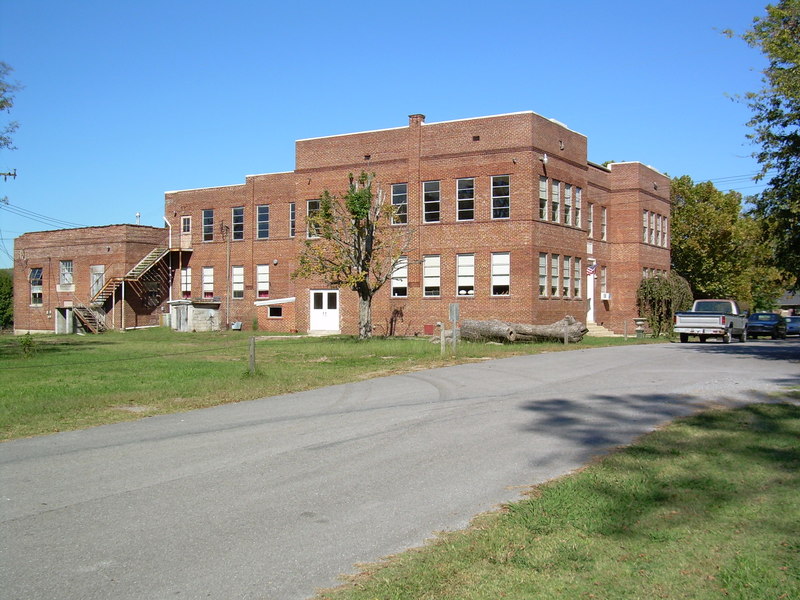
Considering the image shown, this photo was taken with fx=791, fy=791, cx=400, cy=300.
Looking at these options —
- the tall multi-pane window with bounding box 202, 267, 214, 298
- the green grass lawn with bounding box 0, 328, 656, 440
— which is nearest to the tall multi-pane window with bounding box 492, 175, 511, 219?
the green grass lawn with bounding box 0, 328, 656, 440

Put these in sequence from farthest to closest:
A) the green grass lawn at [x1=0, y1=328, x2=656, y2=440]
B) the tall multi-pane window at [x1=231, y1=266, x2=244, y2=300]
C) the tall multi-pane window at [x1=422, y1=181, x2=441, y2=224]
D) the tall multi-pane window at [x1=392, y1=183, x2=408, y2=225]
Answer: the tall multi-pane window at [x1=231, y1=266, x2=244, y2=300] → the tall multi-pane window at [x1=392, y1=183, x2=408, y2=225] → the tall multi-pane window at [x1=422, y1=181, x2=441, y2=224] → the green grass lawn at [x1=0, y1=328, x2=656, y2=440]

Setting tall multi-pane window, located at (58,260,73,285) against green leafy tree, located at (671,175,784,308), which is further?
green leafy tree, located at (671,175,784,308)

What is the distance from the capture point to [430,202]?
36.8m

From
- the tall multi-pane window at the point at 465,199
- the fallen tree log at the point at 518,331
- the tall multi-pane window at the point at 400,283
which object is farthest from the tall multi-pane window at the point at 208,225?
the fallen tree log at the point at 518,331

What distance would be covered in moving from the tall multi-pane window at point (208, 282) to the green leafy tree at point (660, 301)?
79.3ft

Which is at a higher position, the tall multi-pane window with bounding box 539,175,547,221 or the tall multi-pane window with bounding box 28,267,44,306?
the tall multi-pane window with bounding box 539,175,547,221

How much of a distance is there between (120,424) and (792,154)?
20.0 m

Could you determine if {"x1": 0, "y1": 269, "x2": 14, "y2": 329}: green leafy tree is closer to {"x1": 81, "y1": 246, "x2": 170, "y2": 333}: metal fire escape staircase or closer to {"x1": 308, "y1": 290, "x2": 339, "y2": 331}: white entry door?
{"x1": 81, "y1": 246, "x2": 170, "y2": 333}: metal fire escape staircase

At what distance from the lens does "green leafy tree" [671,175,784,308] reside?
180 feet

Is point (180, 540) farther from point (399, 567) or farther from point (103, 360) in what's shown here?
point (103, 360)

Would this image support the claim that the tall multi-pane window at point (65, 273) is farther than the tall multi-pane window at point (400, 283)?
Yes

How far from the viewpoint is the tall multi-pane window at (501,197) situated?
116 feet

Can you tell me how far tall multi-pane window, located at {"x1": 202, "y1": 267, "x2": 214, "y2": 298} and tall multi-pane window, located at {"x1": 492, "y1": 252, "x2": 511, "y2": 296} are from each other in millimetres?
18443

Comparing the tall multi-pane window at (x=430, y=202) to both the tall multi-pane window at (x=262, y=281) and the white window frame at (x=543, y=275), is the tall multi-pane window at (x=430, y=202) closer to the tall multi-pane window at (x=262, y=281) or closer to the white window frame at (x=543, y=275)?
the white window frame at (x=543, y=275)
